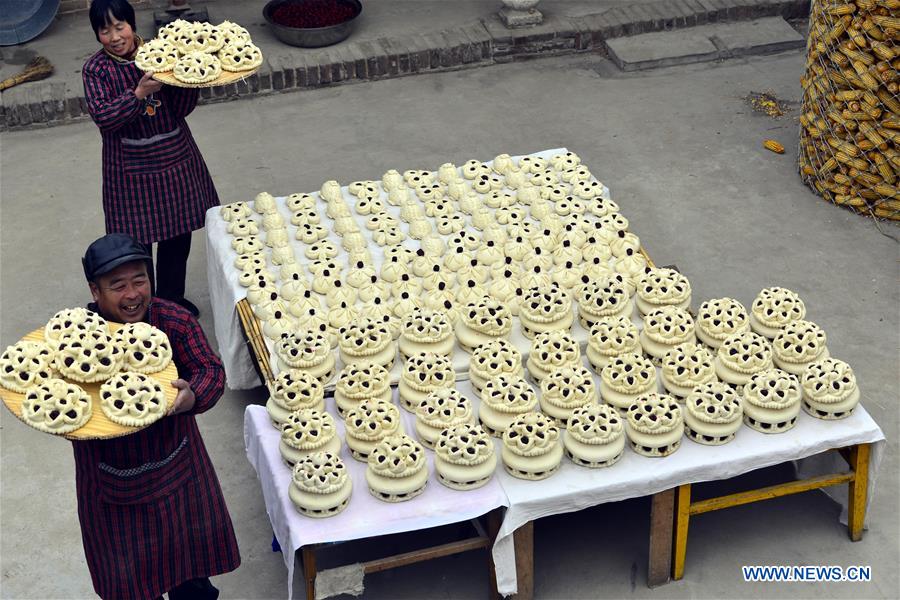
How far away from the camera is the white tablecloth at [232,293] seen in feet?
16.3

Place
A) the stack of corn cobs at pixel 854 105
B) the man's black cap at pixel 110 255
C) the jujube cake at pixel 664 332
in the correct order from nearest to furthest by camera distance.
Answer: the man's black cap at pixel 110 255, the jujube cake at pixel 664 332, the stack of corn cobs at pixel 854 105

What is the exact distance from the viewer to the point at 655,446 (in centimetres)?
403

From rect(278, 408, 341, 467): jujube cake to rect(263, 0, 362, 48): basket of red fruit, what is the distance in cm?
483

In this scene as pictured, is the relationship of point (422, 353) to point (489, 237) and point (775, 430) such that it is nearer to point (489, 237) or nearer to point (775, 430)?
point (489, 237)

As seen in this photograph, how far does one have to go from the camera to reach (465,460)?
12.8 ft

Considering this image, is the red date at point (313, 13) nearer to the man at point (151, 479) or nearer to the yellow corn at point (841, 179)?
the yellow corn at point (841, 179)

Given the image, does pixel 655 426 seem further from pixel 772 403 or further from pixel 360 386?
pixel 360 386

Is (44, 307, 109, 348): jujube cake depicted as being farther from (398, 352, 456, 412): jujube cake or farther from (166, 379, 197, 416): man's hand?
(398, 352, 456, 412): jujube cake

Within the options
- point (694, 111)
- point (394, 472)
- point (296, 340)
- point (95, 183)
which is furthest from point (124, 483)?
point (694, 111)

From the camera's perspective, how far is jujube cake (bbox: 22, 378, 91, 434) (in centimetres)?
318

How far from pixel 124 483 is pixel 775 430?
2238 millimetres

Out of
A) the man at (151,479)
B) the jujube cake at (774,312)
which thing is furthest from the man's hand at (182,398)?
the jujube cake at (774,312)

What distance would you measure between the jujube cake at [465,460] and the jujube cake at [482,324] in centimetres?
67

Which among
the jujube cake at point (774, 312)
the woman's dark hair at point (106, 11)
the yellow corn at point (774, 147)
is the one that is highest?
the woman's dark hair at point (106, 11)
